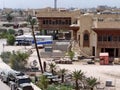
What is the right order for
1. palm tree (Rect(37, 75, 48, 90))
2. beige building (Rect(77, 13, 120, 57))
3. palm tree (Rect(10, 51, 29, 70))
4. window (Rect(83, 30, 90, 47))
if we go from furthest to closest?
window (Rect(83, 30, 90, 47)) → beige building (Rect(77, 13, 120, 57)) → palm tree (Rect(10, 51, 29, 70)) → palm tree (Rect(37, 75, 48, 90))

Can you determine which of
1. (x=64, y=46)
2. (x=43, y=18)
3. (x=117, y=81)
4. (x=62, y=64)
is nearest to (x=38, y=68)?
(x=62, y=64)

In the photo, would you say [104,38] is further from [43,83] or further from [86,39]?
[43,83]

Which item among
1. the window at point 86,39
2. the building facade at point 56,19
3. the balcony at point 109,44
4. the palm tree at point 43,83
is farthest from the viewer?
the building facade at point 56,19

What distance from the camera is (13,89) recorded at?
1374 inches

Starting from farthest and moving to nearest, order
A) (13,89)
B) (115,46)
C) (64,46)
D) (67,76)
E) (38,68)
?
(64,46) < (115,46) < (38,68) < (67,76) < (13,89)

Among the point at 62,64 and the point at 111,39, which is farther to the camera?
the point at 111,39

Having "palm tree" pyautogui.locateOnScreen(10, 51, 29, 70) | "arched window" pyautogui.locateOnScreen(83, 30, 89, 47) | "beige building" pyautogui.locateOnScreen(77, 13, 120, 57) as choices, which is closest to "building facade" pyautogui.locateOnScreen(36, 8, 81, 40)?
"arched window" pyautogui.locateOnScreen(83, 30, 89, 47)

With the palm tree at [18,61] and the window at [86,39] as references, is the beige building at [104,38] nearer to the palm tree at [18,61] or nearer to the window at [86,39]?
the window at [86,39]

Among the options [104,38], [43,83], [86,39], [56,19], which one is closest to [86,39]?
[86,39]

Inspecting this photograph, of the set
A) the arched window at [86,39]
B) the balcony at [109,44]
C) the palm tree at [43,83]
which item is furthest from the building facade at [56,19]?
the palm tree at [43,83]

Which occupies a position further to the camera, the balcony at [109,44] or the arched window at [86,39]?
the arched window at [86,39]

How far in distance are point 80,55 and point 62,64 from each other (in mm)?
6146

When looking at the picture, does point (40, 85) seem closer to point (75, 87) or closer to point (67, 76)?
point (75, 87)

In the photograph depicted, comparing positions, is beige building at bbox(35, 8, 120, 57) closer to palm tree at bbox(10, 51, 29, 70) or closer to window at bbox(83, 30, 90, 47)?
window at bbox(83, 30, 90, 47)
